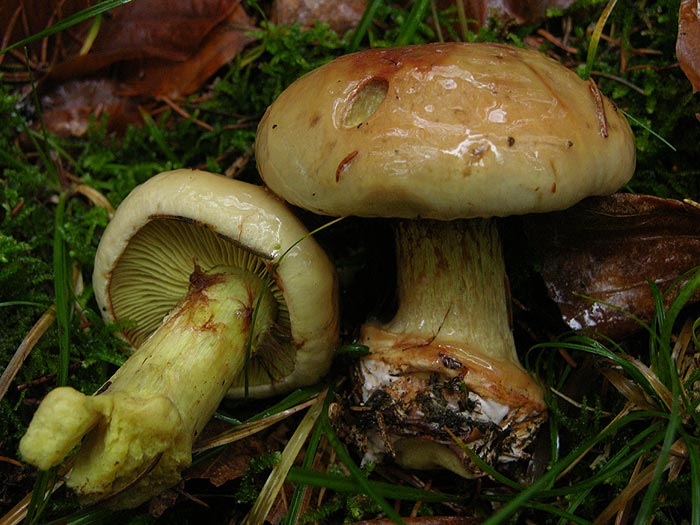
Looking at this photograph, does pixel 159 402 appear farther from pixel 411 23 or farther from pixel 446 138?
pixel 411 23

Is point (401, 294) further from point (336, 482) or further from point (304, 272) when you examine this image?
point (336, 482)

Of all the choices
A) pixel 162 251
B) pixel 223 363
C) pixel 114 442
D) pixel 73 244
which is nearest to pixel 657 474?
pixel 223 363

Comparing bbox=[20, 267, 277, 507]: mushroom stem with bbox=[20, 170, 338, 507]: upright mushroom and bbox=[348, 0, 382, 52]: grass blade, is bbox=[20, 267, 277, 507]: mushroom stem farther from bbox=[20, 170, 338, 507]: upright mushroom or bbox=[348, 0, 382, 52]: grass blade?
bbox=[348, 0, 382, 52]: grass blade

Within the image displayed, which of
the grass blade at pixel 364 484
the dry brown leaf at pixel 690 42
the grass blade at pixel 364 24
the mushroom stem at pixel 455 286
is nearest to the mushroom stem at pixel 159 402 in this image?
the grass blade at pixel 364 484

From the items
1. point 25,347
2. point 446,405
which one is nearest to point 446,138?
point 446,405

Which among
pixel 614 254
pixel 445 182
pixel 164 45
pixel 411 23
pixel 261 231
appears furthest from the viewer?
pixel 164 45

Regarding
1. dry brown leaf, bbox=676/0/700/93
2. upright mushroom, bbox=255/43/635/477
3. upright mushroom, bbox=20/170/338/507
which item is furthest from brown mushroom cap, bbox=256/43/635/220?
dry brown leaf, bbox=676/0/700/93
